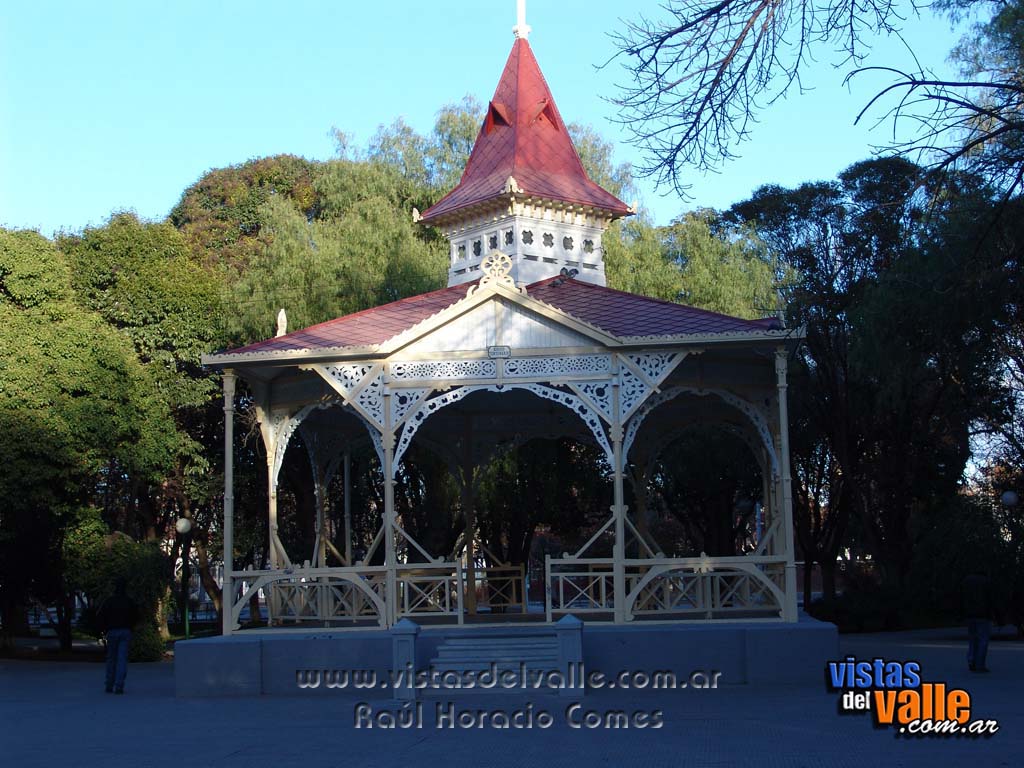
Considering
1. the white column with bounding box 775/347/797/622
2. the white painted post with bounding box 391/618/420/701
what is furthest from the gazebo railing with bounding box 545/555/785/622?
A: the white painted post with bounding box 391/618/420/701

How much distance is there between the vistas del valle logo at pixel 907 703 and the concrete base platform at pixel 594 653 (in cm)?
165

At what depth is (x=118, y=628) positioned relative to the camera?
17875 millimetres

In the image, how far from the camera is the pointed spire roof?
22906mm

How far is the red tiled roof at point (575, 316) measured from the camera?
721 inches

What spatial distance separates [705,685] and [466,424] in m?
8.51

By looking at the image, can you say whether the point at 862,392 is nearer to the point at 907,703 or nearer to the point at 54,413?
the point at 54,413

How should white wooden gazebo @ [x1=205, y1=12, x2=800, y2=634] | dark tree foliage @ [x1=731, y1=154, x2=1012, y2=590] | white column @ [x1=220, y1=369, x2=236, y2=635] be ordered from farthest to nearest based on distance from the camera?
dark tree foliage @ [x1=731, y1=154, x2=1012, y2=590]
white column @ [x1=220, y1=369, x2=236, y2=635]
white wooden gazebo @ [x1=205, y1=12, x2=800, y2=634]

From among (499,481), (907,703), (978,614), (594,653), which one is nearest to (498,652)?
(594,653)

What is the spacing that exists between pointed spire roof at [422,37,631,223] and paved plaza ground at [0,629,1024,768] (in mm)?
9825

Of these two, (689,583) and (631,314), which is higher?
(631,314)

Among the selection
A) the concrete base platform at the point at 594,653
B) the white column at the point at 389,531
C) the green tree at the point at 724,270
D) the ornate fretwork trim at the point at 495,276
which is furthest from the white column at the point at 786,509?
the green tree at the point at 724,270

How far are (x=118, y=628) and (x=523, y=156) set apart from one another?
11.4 metres

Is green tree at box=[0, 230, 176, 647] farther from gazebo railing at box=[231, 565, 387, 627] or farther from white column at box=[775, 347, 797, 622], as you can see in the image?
white column at box=[775, 347, 797, 622]

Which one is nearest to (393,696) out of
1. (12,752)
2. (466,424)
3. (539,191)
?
(12,752)
